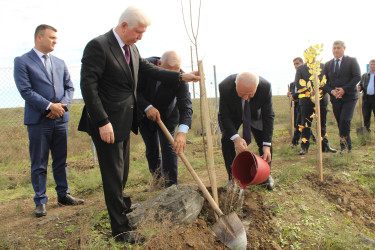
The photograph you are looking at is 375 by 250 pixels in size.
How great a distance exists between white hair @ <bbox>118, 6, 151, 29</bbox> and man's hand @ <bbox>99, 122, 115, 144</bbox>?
2.64ft

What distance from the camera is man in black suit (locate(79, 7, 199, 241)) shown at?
215 cm

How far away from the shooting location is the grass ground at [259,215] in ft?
8.08

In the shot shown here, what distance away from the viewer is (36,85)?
3295 mm

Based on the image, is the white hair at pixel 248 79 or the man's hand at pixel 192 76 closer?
the man's hand at pixel 192 76

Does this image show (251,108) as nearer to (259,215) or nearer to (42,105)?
(259,215)

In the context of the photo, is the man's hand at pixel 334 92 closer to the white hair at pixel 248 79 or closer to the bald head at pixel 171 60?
the white hair at pixel 248 79

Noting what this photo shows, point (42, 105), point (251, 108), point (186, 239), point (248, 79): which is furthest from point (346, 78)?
point (42, 105)

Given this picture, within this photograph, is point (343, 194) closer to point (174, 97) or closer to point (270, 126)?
point (270, 126)

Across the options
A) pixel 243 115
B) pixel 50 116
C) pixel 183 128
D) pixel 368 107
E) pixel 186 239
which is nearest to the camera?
pixel 186 239

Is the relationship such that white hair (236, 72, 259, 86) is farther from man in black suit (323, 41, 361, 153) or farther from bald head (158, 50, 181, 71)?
man in black suit (323, 41, 361, 153)

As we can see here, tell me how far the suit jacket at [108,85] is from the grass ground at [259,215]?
A: 0.95m

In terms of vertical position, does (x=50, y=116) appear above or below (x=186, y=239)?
above

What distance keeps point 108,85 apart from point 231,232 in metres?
1.67

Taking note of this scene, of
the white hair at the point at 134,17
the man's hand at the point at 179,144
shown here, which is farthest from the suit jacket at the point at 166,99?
the white hair at the point at 134,17
